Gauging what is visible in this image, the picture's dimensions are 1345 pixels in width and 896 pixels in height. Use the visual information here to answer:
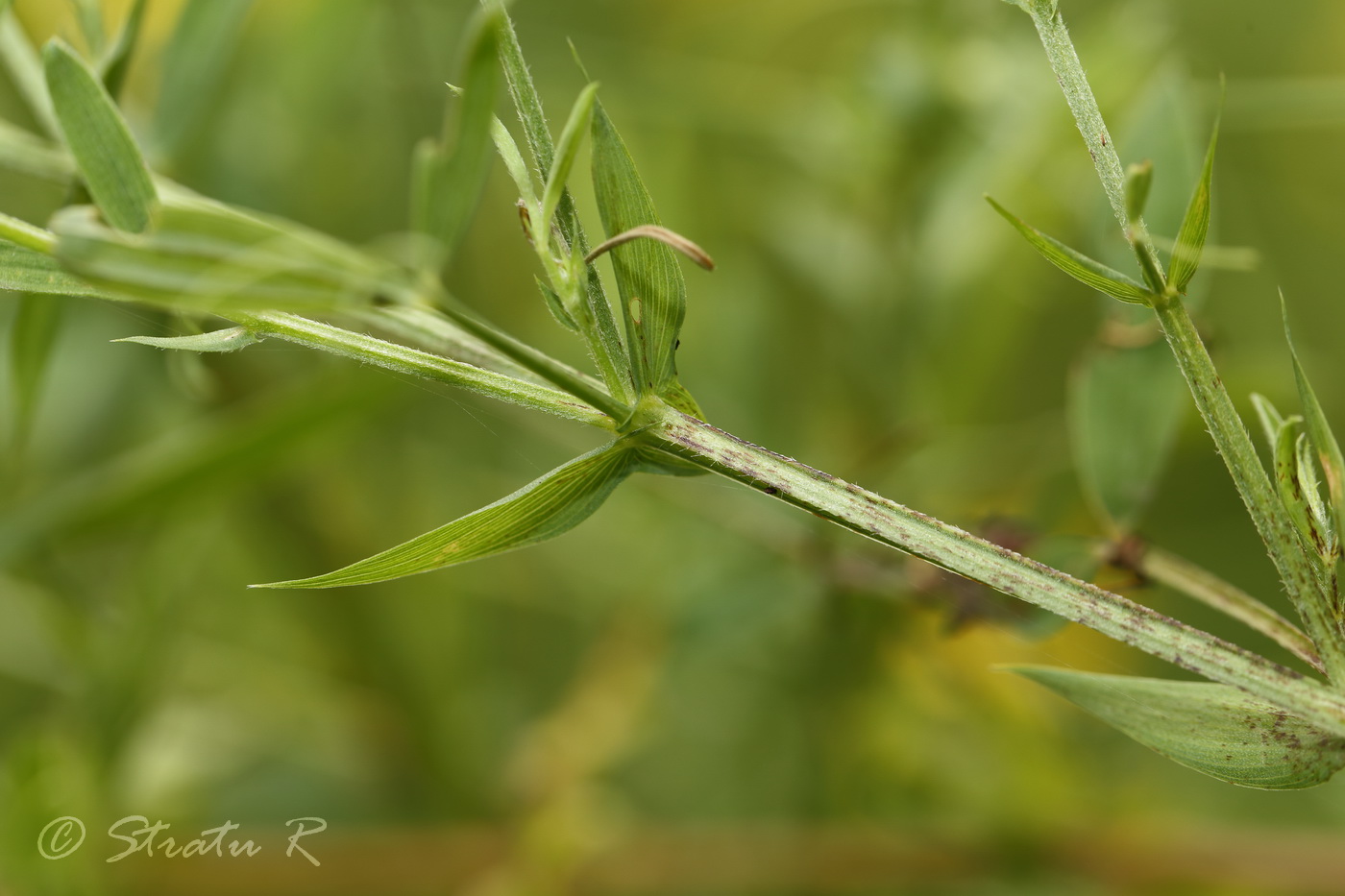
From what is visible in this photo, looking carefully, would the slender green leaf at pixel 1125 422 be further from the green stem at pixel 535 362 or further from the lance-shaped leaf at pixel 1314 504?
the green stem at pixel 535 362

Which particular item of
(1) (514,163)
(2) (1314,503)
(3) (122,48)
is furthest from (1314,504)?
(3) (122,48)

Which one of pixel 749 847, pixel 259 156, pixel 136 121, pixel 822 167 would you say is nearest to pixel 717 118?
pixel 822 167

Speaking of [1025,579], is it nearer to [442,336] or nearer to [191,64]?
[442,336]

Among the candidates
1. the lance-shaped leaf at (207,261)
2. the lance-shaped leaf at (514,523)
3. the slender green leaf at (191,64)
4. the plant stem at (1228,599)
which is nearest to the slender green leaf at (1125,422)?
the plant stem at (1228,599)

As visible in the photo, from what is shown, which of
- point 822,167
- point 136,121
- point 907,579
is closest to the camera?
point 907,579

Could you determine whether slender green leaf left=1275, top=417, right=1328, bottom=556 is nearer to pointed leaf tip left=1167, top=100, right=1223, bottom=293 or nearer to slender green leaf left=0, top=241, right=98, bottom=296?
pointed leaf tip left=1167, top=100, right=1223, bottom=293

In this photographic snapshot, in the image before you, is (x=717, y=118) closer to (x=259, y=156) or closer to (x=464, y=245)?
(x=464, y=245)
